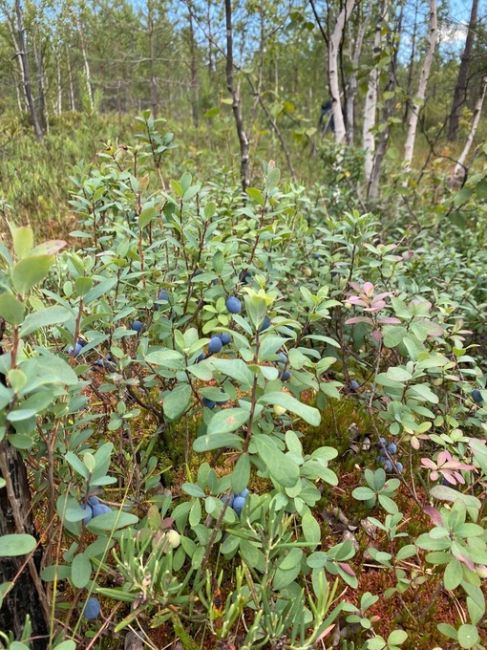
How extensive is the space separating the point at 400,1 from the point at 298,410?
5437mm

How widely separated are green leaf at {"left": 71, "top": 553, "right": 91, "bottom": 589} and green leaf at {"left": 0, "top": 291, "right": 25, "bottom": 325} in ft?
1.61

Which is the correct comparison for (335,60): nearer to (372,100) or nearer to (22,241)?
(372,100)

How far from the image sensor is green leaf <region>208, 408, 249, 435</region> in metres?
0.75

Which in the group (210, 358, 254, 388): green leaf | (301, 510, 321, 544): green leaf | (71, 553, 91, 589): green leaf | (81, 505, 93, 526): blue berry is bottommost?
(301, 510, 321, 544): green leaf

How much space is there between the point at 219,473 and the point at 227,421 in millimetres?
919

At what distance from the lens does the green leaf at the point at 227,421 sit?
2.47ft

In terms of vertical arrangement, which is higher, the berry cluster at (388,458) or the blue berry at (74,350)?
the blue berry at (74,350)

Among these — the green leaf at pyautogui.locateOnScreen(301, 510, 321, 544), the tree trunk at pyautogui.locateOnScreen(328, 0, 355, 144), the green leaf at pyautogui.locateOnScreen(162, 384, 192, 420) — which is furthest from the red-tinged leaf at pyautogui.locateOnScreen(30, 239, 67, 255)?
the tree trunk at pyautogui.locateOnScreen(328, 0, 355, 144)

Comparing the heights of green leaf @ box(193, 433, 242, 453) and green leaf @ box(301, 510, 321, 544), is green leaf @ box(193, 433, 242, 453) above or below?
above

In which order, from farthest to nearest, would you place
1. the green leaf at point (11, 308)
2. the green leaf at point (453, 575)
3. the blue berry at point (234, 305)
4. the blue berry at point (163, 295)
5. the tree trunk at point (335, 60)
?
the tree trunk at point (335, 60), the blue berry at point (163, 295), the blue berry at point (234, 305), the green leaf at point (453, 575), the green leaf at point (11, 308)

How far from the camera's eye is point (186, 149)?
7.70 metres

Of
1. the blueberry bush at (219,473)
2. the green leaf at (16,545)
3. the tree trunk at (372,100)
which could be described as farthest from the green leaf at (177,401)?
the tree trunk at (372,100)

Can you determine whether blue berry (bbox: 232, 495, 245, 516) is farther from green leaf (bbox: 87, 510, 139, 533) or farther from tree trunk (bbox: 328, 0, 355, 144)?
tree trunk (bbox: 328, 0, 355, 144)

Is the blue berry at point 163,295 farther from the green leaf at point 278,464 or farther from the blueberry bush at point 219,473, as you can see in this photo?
the green leaf at point 278,464
